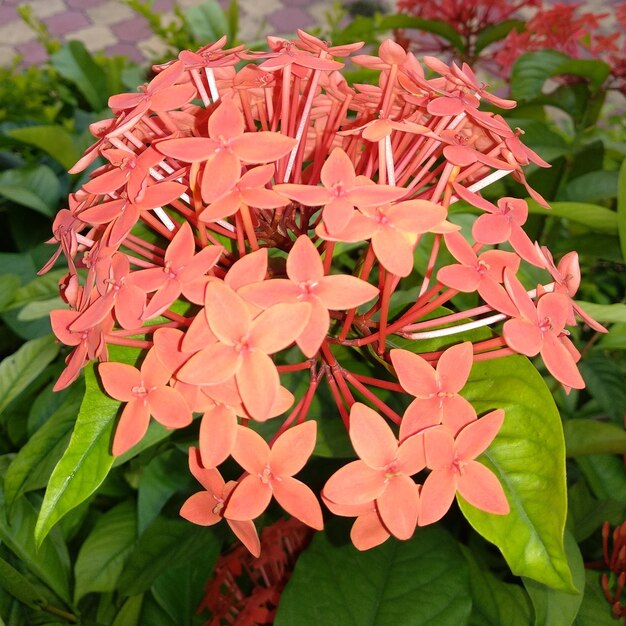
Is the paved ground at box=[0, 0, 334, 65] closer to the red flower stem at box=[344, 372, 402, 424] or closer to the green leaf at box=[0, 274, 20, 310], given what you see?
the green leaf at box=[0, 274, 20, 310]

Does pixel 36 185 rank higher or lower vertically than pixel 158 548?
higher

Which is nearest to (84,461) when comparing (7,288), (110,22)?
(7,288)

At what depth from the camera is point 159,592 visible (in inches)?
30.9

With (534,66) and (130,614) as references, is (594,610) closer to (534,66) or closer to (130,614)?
(130,614)

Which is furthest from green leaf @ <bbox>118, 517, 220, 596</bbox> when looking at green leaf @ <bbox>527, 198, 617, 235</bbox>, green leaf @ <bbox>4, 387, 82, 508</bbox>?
green leaf @ <bbox>527, 198, 617, 235</bbox>

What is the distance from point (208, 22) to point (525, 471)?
1155mm

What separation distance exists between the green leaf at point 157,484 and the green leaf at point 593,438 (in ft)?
1.44

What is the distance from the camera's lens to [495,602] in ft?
2.25

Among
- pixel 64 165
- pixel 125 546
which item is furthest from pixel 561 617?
pixel 64 165

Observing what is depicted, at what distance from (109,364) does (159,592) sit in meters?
0.46

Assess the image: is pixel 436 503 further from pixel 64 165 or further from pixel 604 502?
pixel 64 165

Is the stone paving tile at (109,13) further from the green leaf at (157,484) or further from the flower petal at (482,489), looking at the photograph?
the flower petal at (482,489)

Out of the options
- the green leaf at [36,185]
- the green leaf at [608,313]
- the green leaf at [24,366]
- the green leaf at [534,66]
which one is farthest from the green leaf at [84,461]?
the green leaf at [534,66]

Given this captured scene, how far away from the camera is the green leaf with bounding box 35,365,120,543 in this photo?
457 mm
